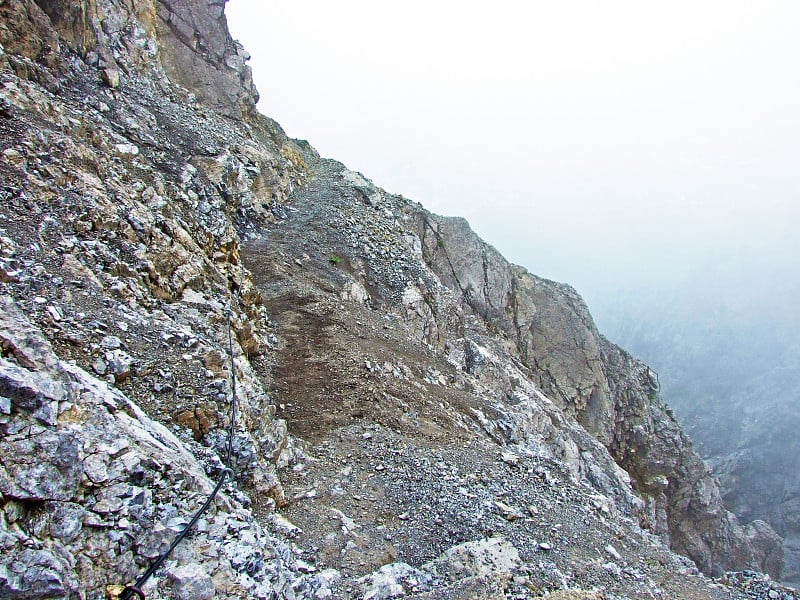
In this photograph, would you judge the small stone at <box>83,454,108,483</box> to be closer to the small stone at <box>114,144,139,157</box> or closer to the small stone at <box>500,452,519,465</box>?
the small stone at <box>500,452,519,465</box>

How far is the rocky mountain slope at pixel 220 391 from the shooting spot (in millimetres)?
6371

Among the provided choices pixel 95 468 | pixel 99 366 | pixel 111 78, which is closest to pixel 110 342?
pixel 99 366

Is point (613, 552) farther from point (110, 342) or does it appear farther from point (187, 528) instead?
point (110, 342)

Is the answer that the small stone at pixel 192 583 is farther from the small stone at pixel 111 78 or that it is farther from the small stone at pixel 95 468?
the small stone at pixel 111 78

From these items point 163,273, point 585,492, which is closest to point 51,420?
point 163,273

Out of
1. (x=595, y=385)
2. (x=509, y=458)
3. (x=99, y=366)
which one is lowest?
(x=99, y=366)

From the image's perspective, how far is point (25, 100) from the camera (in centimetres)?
1370

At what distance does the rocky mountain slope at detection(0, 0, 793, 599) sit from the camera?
637 cm

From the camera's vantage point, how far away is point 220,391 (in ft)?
34.2

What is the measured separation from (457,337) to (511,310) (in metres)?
14.0

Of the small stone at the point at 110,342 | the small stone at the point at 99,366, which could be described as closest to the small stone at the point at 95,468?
the small stone at the point at 99,366

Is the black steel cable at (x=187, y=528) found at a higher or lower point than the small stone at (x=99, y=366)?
lower

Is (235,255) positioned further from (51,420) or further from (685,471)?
(685,471)

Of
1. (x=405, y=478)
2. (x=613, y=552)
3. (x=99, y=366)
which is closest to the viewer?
(x=99, y=366)
